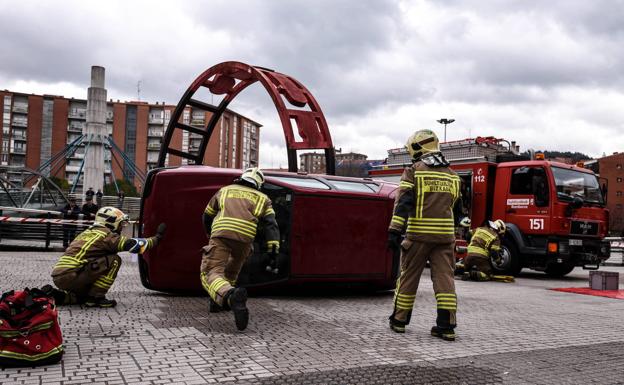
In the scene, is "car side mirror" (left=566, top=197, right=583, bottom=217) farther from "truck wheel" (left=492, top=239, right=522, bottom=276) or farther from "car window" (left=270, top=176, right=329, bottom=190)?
"car window" (left=270, top=176, right=329, bottom=190)

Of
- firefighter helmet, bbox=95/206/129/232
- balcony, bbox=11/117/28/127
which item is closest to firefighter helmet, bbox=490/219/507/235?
firefighter helmet, bbox=95/206/129/232

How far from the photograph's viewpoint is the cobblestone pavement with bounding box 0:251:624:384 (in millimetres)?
3879

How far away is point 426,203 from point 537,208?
8.11 metres

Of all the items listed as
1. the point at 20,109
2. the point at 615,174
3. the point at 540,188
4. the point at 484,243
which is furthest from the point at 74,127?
the point at 615,174

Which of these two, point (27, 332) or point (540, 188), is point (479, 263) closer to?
point (540, 188)

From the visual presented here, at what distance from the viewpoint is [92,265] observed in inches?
252

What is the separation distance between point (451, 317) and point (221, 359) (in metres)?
2.21

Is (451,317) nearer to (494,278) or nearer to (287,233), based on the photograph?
(287,233)

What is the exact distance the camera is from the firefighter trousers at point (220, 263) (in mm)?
5502

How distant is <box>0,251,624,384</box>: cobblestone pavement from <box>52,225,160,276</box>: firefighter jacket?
1.65 ft

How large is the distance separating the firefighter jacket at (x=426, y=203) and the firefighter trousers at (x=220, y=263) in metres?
1.68

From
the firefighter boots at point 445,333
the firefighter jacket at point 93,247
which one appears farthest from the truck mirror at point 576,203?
the firefighter jacket at point 93,247

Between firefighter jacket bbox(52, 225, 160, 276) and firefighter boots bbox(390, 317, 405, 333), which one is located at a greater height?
firefighter jacket bbox(52, 225, 160, 276)

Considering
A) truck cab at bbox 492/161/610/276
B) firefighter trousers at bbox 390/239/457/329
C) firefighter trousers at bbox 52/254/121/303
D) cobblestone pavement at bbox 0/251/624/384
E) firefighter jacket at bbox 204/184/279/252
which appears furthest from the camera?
truck cab at bbox 492/161/610/276
